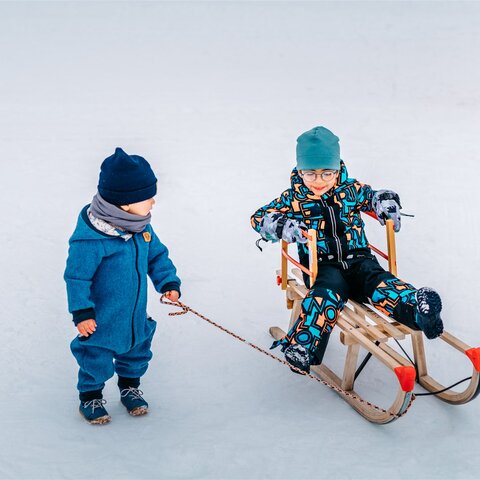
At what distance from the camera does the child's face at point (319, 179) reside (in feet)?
10.5

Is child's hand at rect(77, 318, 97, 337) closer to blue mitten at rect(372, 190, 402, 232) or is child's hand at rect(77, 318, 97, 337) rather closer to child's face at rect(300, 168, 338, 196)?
child's face at rect(300, 168, 338, 196)

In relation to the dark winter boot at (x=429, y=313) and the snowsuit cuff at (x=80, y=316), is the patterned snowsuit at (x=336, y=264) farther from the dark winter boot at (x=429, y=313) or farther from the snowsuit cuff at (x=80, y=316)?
the snowsuit cuff at (x=80, y=316)

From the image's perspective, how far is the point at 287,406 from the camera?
10.3 ft

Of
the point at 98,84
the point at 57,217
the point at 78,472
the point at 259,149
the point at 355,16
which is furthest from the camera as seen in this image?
the point at 355,16

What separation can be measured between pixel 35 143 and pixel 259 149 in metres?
1.79

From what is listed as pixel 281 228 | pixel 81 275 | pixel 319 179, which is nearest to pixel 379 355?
pixel 281 228

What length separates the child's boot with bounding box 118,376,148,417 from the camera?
305 cm

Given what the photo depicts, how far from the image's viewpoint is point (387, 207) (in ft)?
10.9

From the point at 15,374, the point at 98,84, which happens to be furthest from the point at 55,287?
the point at 98,84

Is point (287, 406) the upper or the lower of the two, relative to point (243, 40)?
lower

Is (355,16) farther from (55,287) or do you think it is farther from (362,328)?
(362,328)

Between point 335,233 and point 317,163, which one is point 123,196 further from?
point 335,233

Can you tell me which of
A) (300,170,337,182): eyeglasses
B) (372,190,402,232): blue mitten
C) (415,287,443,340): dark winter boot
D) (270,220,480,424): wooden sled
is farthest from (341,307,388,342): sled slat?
(300,170,337,182): eyeglasses

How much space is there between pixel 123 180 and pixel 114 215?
129 mm
